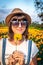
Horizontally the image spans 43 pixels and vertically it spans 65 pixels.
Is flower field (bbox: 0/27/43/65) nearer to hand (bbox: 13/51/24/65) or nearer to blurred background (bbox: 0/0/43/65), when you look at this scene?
blurred background (bbox: 0/0/43/65)

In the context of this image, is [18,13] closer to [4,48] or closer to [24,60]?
[4,48]

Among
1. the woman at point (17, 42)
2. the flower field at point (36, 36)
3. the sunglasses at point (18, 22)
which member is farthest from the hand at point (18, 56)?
the sunglasses at point (18, 22)

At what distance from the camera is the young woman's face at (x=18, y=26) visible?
2.22 metres

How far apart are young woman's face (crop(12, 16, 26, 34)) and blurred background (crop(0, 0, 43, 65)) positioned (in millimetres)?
103

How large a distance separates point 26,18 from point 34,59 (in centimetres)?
61

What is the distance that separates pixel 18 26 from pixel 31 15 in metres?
0.26

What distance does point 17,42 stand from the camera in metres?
2.25

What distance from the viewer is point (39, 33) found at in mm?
2344

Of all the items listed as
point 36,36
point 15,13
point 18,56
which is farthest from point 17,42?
point 15,13

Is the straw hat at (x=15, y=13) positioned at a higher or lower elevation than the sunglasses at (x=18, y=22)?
higher

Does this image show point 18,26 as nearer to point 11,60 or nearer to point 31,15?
point 31,15

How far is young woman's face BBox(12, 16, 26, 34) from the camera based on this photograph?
7.29 feet

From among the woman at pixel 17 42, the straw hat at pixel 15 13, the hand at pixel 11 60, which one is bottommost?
the hand at pixel 11 60

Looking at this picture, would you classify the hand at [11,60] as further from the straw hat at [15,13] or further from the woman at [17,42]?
the straw hat at [15,13]
